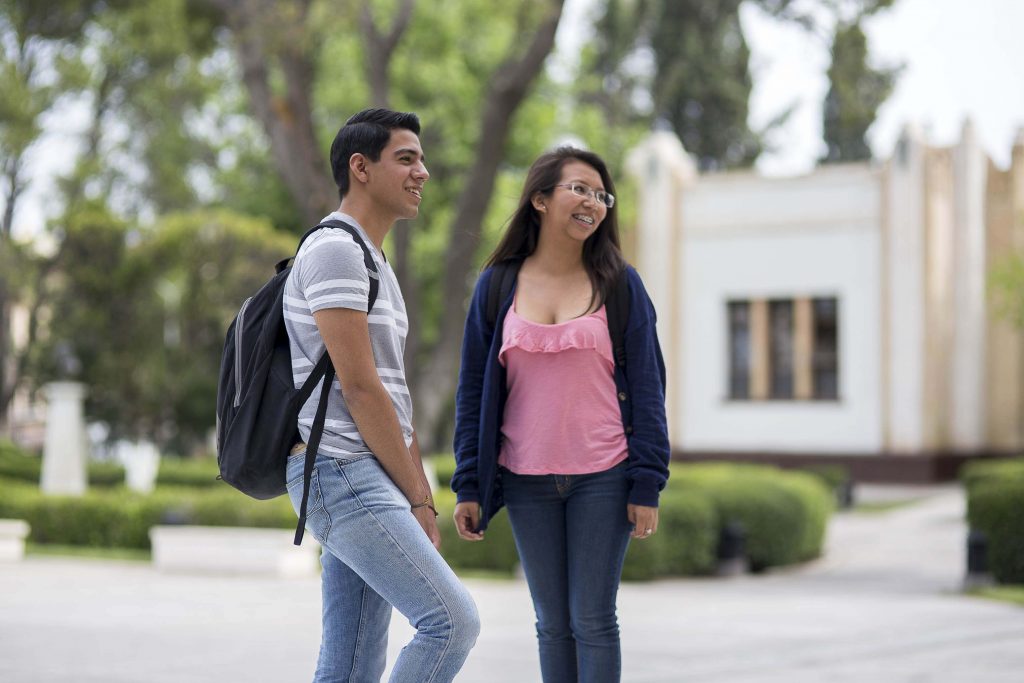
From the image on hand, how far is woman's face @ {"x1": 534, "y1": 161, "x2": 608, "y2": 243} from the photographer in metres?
4.30

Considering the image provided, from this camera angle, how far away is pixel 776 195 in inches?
1100

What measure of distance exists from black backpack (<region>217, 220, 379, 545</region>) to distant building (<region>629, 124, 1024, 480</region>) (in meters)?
24.1

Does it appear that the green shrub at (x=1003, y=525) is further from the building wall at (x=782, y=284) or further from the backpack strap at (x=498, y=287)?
the building wall at (x=782, y=284)

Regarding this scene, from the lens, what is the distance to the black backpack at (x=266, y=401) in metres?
3.54

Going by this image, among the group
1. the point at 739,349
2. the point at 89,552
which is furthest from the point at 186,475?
the point at 739,349

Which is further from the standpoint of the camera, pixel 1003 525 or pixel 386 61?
pixel 386 61

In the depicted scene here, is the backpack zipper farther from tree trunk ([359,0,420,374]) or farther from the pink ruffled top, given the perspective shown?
tree trunk ([359,0,420,374])

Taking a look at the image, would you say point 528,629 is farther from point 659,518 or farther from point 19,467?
point 19,467

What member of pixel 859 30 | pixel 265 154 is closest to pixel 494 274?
pixel 859 30

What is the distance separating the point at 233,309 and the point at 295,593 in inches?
713

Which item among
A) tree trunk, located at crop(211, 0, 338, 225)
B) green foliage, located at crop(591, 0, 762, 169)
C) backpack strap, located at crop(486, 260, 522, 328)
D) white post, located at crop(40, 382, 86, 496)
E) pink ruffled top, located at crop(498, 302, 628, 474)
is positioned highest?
green foliage, located at crop(591, 0, 762, 169)


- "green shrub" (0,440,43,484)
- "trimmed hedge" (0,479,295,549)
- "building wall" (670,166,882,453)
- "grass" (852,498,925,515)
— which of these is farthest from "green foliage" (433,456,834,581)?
"building wall" (670,166,882,453)

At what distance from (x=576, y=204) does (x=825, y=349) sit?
24.2 m

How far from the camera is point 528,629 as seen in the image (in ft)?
29.6
